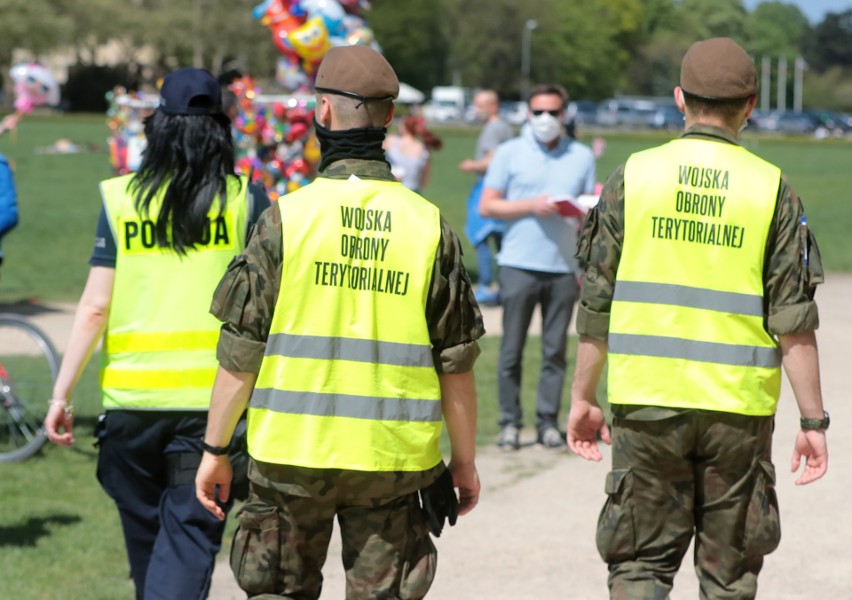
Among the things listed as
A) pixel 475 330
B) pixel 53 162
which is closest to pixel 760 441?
pixel 475 330

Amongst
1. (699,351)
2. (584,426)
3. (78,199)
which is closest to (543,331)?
(584,426)

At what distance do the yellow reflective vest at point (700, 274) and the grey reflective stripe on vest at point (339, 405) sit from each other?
945 mm

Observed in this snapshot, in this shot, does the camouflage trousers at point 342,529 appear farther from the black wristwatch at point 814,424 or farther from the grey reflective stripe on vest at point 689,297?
the black wristwatch at point 814,424

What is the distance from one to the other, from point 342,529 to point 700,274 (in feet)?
4.28

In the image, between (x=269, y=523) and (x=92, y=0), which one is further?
(x=92, y=0)

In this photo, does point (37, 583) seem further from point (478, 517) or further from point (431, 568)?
point (431, 568)

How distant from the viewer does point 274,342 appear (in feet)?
11.8

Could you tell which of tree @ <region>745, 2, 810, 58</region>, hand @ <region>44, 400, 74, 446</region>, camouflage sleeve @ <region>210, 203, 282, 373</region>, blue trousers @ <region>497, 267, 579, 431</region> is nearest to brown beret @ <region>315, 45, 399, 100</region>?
camouflage sleeve @ <region>210, 203, 282, 373</region>

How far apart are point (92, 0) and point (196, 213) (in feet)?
293

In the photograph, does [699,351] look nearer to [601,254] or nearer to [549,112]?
[601,254]

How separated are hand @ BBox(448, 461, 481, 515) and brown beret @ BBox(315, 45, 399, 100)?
97 cm

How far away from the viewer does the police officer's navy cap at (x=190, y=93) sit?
14.9 feet

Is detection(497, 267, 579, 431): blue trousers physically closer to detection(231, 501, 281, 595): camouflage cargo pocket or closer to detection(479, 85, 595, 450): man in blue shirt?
detection(479, 85, 595, 450): man in blue shirt

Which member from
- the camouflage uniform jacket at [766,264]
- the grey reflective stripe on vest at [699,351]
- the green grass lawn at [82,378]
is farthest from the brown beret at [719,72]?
the green grass lawn at [82,378]
